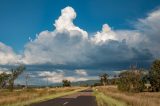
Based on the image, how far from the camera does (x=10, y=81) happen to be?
112 metres

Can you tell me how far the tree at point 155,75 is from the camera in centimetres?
8006

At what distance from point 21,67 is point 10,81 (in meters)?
6.90

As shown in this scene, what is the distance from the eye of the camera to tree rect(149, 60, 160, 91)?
263 ft

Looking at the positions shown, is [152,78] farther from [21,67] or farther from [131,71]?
[21,67]

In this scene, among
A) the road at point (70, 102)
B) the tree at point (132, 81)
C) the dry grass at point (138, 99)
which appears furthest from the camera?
the tree at point (132, 81)

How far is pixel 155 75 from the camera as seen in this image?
3206 inches

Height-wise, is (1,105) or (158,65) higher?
(158,65)

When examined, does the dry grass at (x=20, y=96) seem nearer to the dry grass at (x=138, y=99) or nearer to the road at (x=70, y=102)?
the road at (x=70, y=102)

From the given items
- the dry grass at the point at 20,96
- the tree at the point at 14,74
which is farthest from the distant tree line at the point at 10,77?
the dry grass at the point at 20,96

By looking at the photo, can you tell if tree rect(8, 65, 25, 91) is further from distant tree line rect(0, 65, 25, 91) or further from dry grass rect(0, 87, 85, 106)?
dry grass rect(0, 87, 85, 106)

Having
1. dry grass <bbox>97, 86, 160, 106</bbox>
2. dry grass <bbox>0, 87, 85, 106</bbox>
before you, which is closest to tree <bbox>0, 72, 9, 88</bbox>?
dry grass <bbox>0, 87, 85, 106</bbox>

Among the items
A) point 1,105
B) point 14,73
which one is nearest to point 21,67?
point 14,73

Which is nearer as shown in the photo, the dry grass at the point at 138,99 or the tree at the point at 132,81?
the dry grass at the point at 138,99

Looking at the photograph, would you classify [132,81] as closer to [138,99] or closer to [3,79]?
[138,99]
